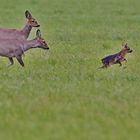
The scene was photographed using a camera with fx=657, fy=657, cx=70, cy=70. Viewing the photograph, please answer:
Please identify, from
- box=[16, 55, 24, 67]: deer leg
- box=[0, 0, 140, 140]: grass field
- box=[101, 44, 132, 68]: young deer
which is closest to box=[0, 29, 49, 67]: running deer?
box=[16, 55, 24, 67]: deer leg

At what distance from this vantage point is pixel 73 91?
1256 cm

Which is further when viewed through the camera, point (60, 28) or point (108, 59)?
point (60, 28)

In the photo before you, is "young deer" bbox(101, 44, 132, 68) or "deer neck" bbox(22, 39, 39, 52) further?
"deer neck" bbox(22, 39, 39, 52)

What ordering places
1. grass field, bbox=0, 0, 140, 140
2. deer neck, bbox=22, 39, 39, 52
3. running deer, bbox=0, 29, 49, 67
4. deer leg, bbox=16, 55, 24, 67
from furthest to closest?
1. deer neck, bbox=22, 39, 39, 52
2. deer leg, bbox=16, 55, 24, 67
3. running deer, bbox=0, 29, 49, 67
4. grass field, bbox=0, 0, 140, 140

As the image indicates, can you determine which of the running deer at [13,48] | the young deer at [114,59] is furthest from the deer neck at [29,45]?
the young deer at [114,59]

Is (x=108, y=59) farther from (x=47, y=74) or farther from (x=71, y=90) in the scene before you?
(x=71, y=90)

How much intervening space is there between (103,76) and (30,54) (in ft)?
17.8

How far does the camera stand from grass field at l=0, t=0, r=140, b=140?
9219mm

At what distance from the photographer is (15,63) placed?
18.2 metres

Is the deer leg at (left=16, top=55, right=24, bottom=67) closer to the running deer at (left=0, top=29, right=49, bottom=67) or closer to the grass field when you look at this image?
the running deer at (left=0, top=29, right=49, bottom=67)

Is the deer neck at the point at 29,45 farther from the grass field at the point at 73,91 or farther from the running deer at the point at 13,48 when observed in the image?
the grass field at the point at 73,91

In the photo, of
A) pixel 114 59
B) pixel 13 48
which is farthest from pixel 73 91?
pixel 114 59

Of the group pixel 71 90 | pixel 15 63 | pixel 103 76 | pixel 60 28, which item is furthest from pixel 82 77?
pixel 60 28

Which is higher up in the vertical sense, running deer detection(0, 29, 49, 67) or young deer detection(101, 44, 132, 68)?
running deer detection(0, 29, 49, 67)
